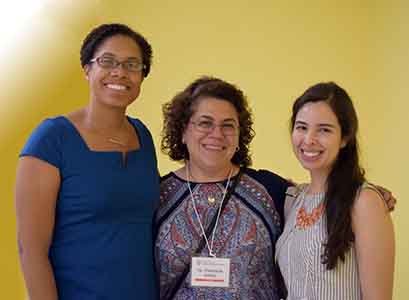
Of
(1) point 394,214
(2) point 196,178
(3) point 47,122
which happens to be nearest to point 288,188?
(2) point 196,178

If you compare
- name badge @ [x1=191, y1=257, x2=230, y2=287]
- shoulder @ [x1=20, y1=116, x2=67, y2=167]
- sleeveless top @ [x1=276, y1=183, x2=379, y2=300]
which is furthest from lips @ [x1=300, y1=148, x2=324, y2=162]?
shoulder @ [x1=20, y1=116, x2=67, y2=167]

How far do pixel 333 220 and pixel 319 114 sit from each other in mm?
344

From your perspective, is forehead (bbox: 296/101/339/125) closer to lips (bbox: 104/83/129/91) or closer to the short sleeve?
lips (bbox: 104/83/129/91)

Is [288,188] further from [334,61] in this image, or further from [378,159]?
[334,61]

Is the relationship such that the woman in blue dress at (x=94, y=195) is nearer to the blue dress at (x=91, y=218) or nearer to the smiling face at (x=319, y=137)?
the blue dress at (x=91, y=218)

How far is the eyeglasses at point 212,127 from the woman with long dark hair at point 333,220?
0.24 m

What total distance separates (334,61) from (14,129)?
2077mm

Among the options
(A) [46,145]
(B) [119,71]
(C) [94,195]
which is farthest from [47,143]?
(B) [119,71]

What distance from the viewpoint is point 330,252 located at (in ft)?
5.40

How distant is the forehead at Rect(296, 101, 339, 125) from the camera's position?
5.75ft

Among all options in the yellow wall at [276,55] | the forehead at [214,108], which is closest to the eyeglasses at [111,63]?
the forehead at [214,108]

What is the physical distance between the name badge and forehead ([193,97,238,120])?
0.52 meters

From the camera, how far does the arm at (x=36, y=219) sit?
5.23 feet

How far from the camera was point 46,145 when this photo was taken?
1.63m
